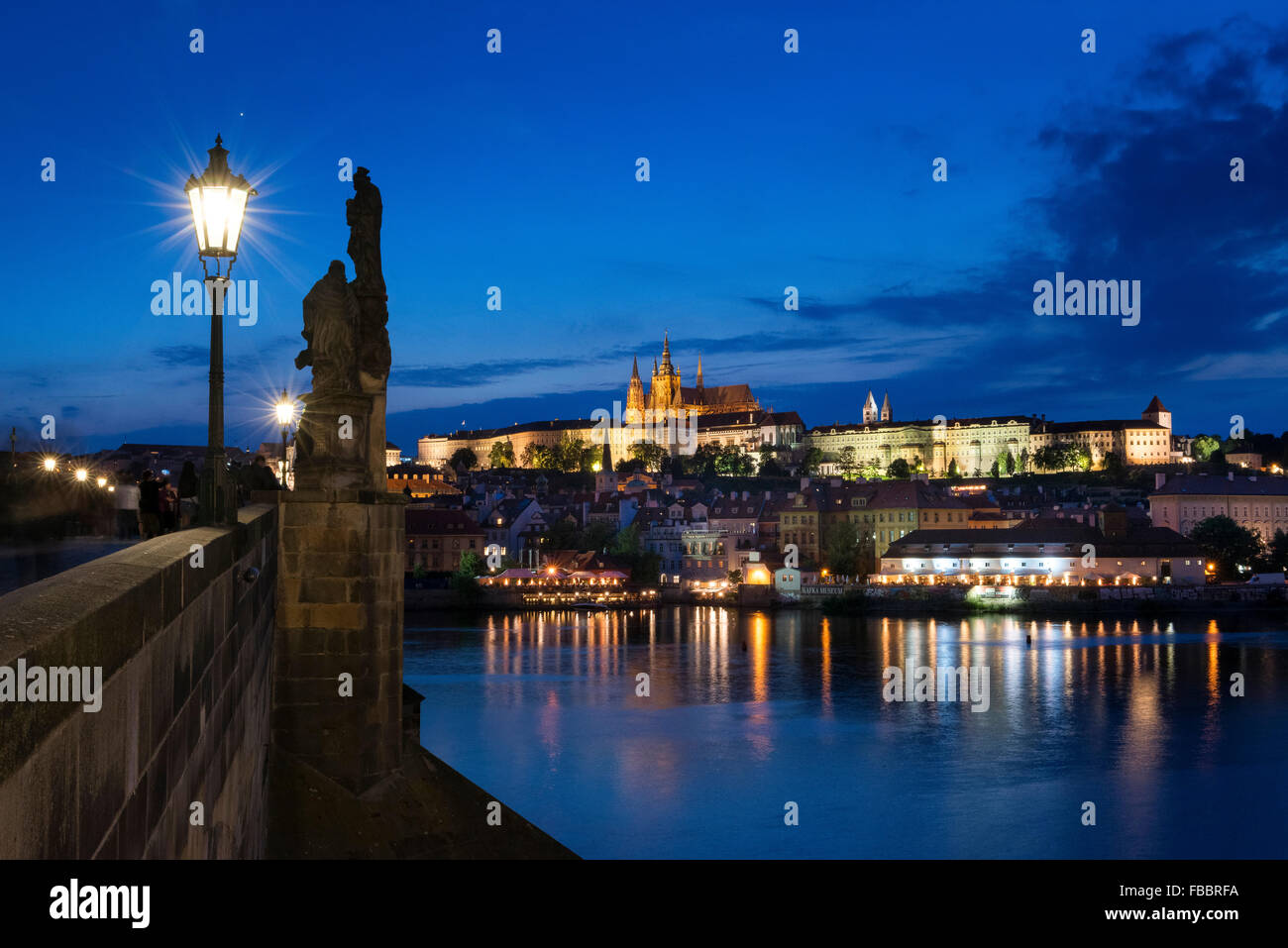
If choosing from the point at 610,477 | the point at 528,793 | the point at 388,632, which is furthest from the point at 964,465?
the point at 388,632

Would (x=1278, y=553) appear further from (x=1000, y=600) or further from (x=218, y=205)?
(x=218, y=205)

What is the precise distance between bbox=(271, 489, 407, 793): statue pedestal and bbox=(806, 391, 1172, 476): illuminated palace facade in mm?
146680

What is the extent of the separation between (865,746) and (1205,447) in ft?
437

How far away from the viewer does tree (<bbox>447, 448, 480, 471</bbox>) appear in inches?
6996

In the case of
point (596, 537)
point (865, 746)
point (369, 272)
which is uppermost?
point (369, 272)

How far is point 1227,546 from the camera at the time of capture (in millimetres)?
80250

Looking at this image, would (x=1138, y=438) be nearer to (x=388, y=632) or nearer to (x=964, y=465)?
(x=964, y=465)

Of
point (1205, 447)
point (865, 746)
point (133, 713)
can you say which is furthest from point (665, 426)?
point (133, 713)

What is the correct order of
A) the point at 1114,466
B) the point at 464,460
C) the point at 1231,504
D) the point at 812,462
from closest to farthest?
the point at 1231,504 → the point at 1114,466 → the point at 812,462 → the point at 464,460

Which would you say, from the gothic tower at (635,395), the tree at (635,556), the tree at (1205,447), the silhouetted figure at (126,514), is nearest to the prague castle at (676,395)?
the gothic tower at (635,395)

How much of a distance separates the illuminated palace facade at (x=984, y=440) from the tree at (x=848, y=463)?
47 cm

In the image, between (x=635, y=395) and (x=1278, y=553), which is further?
(x=635, y=395)

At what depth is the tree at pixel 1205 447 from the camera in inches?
5812
